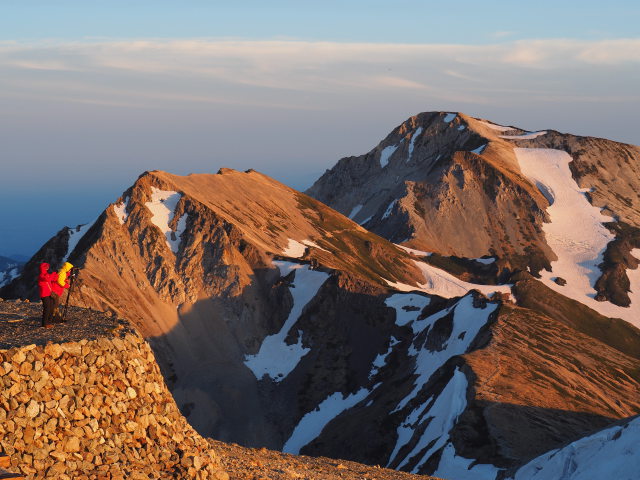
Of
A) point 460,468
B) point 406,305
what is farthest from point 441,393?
point 406,305

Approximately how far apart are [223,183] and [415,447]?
3693 inches

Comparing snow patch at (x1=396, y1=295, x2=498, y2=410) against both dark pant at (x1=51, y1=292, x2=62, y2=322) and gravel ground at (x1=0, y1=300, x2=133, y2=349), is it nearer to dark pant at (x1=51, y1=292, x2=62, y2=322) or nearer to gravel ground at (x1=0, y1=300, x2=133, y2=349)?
gravel ground at (x1=0, y1=300, x2=133, y2=349)

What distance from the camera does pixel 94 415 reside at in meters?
24.4

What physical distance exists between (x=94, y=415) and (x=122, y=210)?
122 metres

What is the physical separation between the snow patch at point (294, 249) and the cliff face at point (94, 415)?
412 feet

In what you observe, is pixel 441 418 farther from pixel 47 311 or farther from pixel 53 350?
pixel 53 350

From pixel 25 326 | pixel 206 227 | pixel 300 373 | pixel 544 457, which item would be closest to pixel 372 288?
pixel 300 373

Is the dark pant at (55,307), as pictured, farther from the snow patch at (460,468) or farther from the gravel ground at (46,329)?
the snow patch at (460,468)

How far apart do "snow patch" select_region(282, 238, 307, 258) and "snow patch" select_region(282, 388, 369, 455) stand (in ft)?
125

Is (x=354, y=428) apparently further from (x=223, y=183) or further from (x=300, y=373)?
(x=223, y=183)

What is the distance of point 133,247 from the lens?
5389 inches

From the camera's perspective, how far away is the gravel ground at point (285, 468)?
1253 inches

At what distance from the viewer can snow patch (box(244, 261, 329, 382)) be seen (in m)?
129

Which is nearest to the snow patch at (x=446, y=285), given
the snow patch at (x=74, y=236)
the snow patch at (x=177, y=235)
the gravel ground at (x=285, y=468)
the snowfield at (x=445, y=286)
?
the snowfield at (x=445, y=286)
